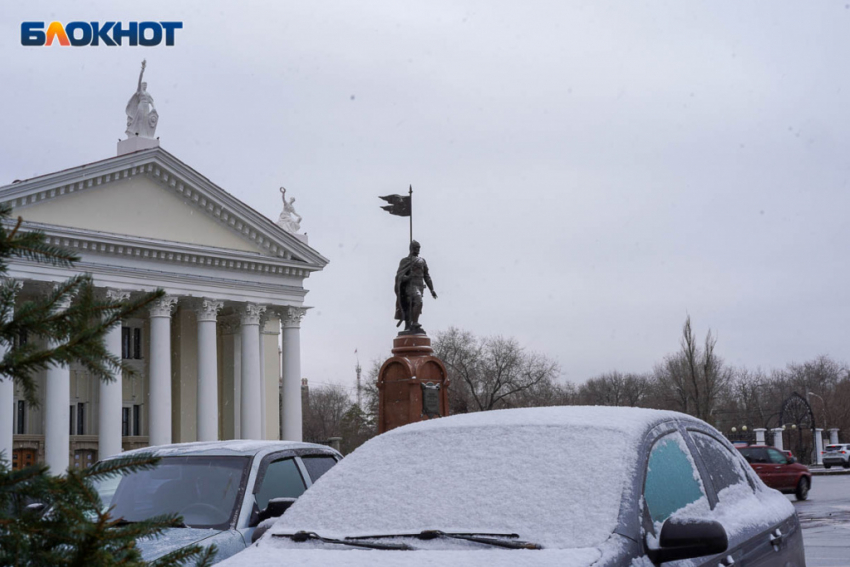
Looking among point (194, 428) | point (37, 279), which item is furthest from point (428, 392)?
point (194, 428)

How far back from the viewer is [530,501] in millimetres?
4031

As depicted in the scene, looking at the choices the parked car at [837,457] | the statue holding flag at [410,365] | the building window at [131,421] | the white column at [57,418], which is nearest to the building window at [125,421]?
the building window at [131,421]

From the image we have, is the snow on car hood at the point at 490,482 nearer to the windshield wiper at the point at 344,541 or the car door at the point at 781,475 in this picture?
the windshield wiper at the point at 344,541

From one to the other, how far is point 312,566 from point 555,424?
1387mm

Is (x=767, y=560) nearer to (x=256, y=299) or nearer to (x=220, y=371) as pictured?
(x=256, y=299)

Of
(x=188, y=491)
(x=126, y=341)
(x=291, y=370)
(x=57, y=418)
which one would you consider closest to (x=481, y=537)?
(x=188, y=491)

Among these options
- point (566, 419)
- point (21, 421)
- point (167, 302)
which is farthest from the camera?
point (21, 421)

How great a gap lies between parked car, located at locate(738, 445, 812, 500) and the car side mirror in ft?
77.4

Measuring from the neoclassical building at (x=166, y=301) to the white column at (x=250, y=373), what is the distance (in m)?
0.06

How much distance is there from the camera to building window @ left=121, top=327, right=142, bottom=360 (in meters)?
46.7

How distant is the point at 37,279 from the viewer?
122 ft

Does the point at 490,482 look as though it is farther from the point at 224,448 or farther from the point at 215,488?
the point at 224,448

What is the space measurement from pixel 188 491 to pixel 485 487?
340 cm

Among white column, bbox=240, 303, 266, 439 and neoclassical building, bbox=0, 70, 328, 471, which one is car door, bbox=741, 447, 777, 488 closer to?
neoclassical building, bbox=0, 70, 328, 471
